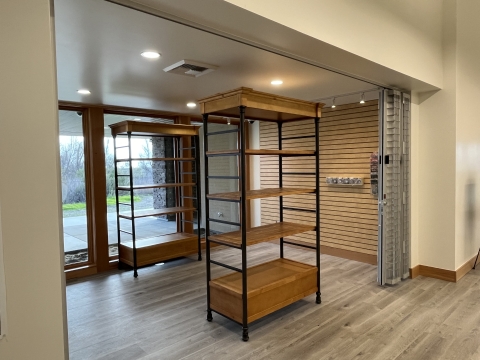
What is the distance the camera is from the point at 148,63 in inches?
112

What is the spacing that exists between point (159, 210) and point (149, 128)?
1.30 meters

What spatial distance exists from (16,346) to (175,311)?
2.20m

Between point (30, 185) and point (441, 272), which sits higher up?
point (30, 185)

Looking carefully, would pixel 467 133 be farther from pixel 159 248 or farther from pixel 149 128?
pixel 159 248

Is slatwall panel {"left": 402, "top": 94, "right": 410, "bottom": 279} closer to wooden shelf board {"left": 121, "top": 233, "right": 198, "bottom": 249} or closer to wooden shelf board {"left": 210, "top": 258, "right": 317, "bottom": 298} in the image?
wooden shelf board {"left": 210, "top": 258, "right": 317, "bottom": 298}

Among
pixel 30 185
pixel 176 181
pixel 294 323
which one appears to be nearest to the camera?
pixel 30 185

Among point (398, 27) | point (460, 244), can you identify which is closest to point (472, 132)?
point (460, 244)

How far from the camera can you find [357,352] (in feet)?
8.30

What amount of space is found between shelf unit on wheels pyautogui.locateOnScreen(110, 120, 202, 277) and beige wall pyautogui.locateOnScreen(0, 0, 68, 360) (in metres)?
3.03

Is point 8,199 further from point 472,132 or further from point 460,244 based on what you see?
point 472,132

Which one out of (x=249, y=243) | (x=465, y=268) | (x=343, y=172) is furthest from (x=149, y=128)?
(x=465, y=268)

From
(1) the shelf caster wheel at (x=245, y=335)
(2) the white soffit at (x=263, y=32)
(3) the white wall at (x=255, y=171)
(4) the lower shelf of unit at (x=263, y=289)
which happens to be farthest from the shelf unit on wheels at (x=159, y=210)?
(2) the white soffit at (x=263, y=32)

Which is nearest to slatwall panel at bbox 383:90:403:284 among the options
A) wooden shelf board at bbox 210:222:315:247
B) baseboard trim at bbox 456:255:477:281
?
baseboard trim at bbox 456:255:477:281

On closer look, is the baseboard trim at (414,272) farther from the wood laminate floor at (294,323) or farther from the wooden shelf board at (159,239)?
the wooden shelf board at (159,239)
